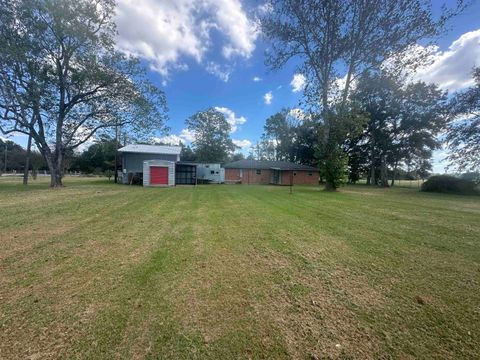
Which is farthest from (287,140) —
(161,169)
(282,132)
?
(161,169)

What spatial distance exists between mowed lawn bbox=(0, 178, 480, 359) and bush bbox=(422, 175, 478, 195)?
2141cm

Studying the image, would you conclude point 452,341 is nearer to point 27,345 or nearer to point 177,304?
point 177,304

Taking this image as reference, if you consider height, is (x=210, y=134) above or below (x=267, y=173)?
above

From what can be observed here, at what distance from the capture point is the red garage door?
22.1 m

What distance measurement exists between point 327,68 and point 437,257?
17812 millimetres

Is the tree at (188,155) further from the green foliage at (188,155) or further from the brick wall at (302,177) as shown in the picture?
A: the brick wall at (302,177)

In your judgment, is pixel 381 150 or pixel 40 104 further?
pixel 381 150

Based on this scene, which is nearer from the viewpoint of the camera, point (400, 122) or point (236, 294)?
point (236, 294)

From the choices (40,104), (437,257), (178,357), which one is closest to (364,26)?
(437,257)

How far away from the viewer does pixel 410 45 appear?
52.8 ft

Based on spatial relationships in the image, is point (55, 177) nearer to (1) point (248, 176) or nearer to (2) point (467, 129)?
(1) point (248, 176)

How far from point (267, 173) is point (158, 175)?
16089mm

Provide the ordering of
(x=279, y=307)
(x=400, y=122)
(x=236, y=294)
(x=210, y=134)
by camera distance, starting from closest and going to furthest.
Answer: (x=279, y=307)
(x=236, y=294)
(x=400, y=122)
(x=210, y=134)

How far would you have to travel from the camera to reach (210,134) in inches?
1911
